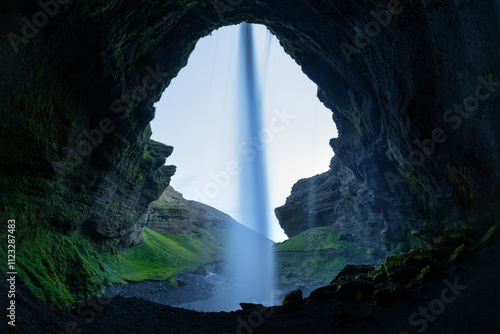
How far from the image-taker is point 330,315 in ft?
36.8

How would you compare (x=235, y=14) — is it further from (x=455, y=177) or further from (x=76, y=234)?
(x=76, y=234)

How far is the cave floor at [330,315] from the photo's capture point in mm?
7719

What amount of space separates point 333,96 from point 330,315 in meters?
23.6

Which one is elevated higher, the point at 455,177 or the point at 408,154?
the point at 408,154

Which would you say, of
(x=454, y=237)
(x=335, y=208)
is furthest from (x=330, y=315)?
(x=335, y=208)

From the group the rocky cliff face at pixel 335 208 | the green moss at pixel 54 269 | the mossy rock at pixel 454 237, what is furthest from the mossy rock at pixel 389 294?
the rocky cliff face at pixel 335 208

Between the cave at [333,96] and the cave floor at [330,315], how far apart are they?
0.08m

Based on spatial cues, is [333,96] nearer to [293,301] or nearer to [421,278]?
[421,278]

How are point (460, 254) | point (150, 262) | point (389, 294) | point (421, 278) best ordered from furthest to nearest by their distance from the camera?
point (150, 262), point (460, 254), point (421, 278), point (389, 294)

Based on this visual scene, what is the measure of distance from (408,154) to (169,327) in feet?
63.6

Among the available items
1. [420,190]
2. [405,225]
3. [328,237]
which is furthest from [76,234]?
[328,237]

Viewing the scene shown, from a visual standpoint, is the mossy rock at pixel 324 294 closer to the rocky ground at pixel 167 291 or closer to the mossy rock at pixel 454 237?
the mossy rock at pixel 454 237

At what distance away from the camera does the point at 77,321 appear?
9.71 metres

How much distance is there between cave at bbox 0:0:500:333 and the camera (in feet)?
33.7
